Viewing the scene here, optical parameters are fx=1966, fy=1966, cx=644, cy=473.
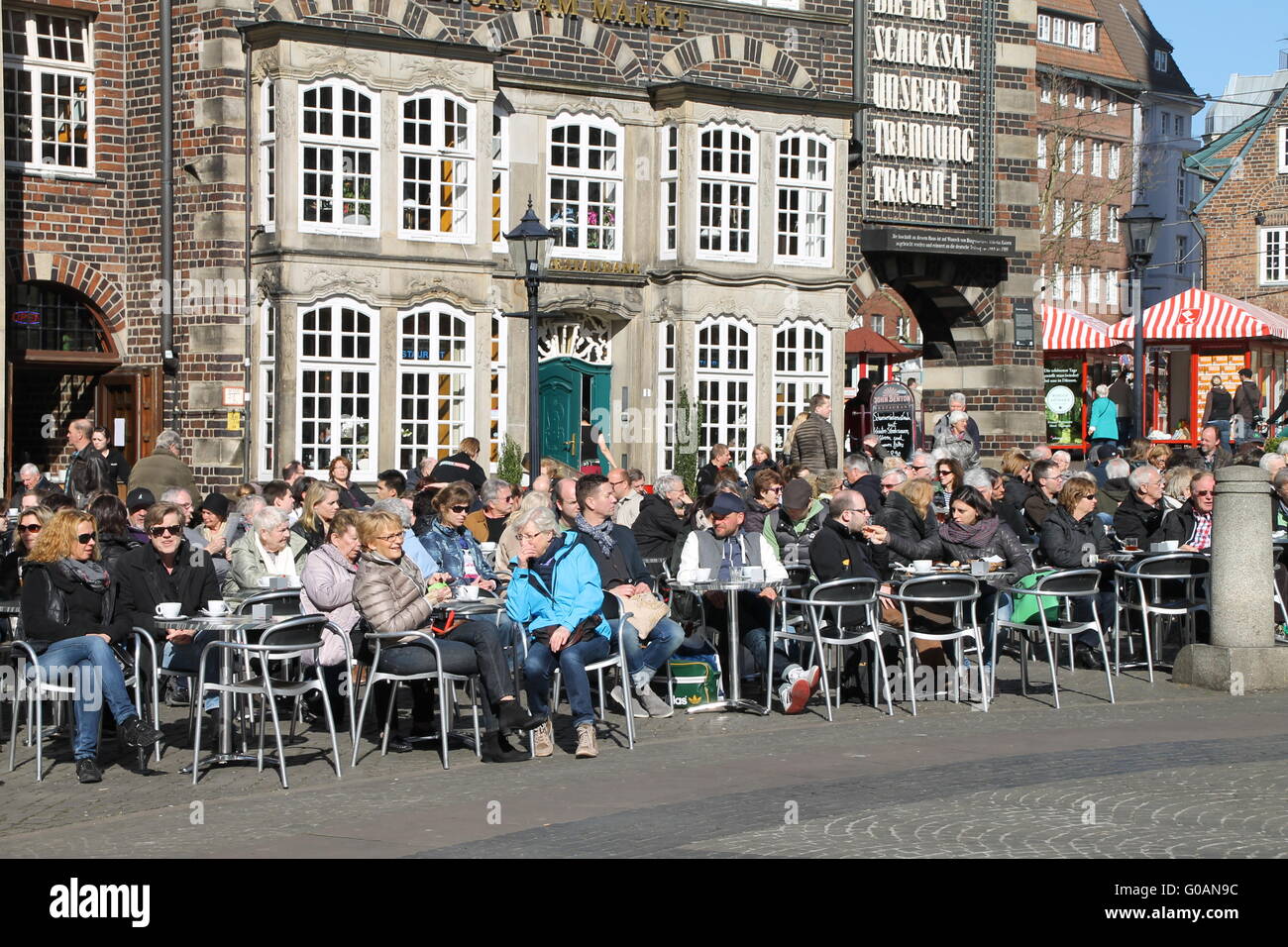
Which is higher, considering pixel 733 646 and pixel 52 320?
Result: pixel 52 320

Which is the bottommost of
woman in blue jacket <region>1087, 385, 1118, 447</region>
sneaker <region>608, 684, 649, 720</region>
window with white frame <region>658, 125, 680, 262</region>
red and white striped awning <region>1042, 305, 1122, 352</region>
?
sneaker <region>608, 684, 649, 720</region>

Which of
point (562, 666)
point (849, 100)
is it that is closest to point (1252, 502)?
point (562, 666)

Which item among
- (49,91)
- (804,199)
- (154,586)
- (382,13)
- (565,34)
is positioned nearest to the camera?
(154,586)

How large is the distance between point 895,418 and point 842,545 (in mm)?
14338

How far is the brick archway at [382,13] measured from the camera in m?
25.1

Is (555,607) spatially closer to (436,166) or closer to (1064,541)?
(1064,541)

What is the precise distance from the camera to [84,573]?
12.1 m

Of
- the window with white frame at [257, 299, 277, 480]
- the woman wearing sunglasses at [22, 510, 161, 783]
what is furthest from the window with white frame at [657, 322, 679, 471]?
the woman wearing sunglasses at [22, 510, 161, 783]

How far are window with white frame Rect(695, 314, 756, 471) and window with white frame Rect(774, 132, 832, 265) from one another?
1.45m

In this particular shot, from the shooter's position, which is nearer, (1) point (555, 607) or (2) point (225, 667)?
(2) point (225, 667)

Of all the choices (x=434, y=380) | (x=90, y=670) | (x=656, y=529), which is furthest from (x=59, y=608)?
(x=434, y=380)

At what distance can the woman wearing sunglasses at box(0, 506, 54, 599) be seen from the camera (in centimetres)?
1263

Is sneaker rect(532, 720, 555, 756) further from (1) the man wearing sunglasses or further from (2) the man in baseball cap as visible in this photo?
(2) the man in baseball cap

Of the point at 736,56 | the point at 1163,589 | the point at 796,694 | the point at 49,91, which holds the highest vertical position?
the point at 736,56
